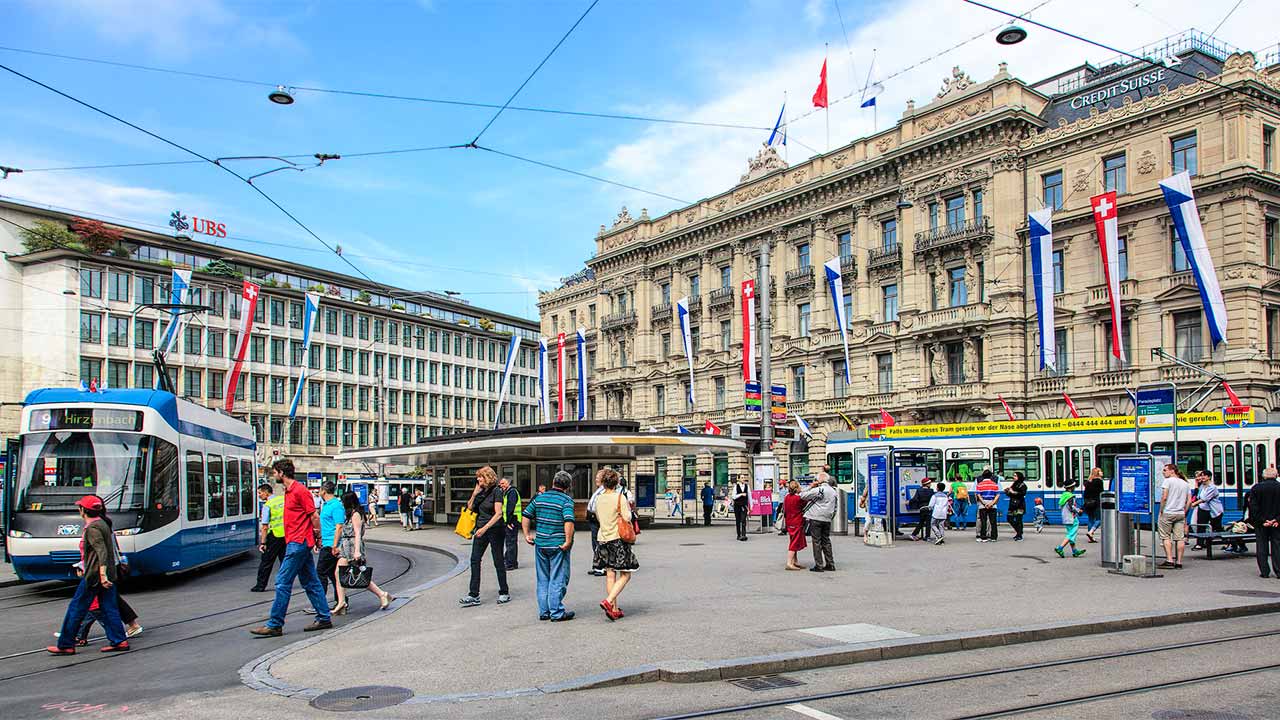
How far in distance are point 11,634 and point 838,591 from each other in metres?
10.4

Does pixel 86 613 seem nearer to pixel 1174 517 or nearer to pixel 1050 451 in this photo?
pixel 1174 517

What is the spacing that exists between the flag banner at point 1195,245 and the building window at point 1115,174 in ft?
25.6

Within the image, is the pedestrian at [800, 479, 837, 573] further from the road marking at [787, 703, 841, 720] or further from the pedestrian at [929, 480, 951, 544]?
the road marking at [787, 703, 841, 720]

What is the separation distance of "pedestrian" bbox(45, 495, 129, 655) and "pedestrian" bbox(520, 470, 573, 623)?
14.1ft

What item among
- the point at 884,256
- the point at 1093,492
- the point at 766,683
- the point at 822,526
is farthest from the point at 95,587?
the point at 884,256

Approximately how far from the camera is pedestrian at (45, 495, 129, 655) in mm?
9844

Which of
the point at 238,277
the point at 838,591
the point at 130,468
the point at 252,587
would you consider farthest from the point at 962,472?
the point at 238,277

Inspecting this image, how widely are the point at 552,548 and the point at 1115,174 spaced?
36.4m

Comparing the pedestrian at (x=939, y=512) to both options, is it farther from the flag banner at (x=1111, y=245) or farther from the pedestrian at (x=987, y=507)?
the flag banner at (x=1111, y=245)

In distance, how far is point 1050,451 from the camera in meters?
31.2

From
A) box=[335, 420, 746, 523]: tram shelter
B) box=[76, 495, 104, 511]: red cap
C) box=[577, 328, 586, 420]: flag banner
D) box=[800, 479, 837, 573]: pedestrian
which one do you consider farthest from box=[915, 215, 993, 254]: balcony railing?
box=[76, 495, 104, 511]: red cap

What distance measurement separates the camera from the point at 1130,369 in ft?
125

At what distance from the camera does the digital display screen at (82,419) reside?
48.2 feet

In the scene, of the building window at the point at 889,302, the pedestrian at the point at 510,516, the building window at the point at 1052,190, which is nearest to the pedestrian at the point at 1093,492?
the pedestrian at the point at 510,516
